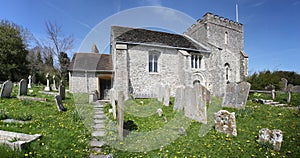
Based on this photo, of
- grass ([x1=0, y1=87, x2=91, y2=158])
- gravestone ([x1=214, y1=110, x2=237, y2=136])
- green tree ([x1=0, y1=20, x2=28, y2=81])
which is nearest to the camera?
grass ([x1=0, y1=87, x2=91, y2=158])

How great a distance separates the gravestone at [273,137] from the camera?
3.90 meters

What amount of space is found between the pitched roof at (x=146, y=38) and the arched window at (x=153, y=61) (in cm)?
111

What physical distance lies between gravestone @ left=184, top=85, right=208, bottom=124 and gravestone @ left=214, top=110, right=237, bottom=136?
3.20 feet

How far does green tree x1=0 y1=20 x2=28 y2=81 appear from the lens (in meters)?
25.1

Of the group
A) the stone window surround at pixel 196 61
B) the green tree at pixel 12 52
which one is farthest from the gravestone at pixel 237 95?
the green tree at pixel 12 52

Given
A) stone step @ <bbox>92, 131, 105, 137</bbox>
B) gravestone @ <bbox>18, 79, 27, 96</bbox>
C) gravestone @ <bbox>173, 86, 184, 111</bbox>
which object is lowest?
stone step @ <bbox>92, 131, 105, 137</bbox>

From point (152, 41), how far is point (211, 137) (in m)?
13.9

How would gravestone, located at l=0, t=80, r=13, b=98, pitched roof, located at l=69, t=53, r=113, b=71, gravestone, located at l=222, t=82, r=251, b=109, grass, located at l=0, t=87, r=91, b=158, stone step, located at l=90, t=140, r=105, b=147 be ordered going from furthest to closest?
pitched roof, located at l=69, t=53, r=113, b=71, gravestone, located at l=0, t=80, r=13, b=98, gravestone, located at l=222, t=82, r=251, b=109, stone step, located at l=90, t=140, r=105, b=147, grass, located at l=0, t=87, r=91, b=158

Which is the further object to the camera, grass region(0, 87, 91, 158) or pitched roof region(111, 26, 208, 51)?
pitched roof region(111, 26, 208, 51)

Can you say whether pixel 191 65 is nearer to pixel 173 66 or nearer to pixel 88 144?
pixel 173 66

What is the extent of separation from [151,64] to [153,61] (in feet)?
1.29

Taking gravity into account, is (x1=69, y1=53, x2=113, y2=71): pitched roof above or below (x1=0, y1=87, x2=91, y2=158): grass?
above

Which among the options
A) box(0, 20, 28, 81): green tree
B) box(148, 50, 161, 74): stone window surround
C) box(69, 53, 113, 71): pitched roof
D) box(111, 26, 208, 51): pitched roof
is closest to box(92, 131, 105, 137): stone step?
box(111, 26, 208, 51): pitched roof

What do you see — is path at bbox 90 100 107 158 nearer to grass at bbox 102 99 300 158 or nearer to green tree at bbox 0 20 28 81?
grass at bbox 102 99 300 158
